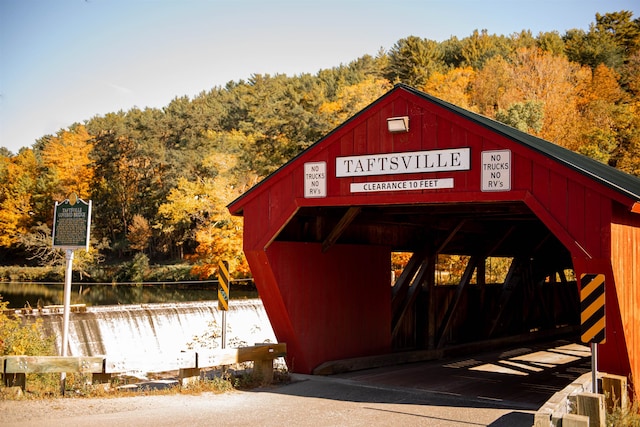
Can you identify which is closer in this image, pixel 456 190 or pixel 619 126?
pixel 456 190

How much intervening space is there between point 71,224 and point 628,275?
847 centimetres

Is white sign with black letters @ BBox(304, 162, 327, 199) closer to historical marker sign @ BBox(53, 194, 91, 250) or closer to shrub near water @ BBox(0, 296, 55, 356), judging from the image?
historical marker sign @ BBox(53, 194, 91, 250)

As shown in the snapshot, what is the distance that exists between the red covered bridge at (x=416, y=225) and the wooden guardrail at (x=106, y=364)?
1.95 m

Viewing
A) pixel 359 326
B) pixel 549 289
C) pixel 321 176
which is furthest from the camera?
pixel 549 289

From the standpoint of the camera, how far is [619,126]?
157ft

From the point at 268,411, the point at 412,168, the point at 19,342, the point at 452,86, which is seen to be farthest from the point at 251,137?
the point at 268,411

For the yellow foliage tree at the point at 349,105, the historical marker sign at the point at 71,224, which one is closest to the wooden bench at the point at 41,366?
the historical marker sign at the point at 71,224

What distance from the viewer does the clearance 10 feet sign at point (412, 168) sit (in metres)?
10.9

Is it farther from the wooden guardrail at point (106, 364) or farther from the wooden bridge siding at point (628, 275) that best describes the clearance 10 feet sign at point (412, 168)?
the wooden guardrail at point (106, 364)

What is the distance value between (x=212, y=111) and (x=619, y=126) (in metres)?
44.2

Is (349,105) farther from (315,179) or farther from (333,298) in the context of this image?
(315,179)

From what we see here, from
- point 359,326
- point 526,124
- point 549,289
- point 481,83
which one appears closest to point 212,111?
point 481,83

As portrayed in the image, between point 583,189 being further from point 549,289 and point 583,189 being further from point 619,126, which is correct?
point 619,126

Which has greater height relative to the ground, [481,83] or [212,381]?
[481,83]
